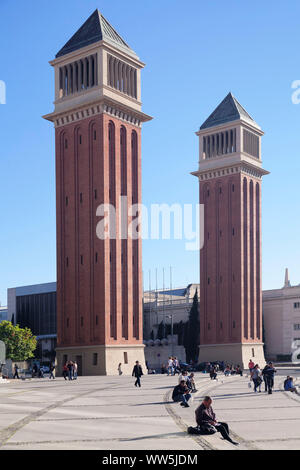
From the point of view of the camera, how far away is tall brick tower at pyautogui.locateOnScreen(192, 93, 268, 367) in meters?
90.8

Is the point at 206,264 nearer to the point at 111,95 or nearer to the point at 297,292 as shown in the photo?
the point at 297,292

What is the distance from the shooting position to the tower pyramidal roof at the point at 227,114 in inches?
3713

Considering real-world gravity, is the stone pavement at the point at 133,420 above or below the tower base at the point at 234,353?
above

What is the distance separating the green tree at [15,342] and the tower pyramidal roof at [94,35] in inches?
1473

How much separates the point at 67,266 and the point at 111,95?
18.1 metres

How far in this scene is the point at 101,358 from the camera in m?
64.1

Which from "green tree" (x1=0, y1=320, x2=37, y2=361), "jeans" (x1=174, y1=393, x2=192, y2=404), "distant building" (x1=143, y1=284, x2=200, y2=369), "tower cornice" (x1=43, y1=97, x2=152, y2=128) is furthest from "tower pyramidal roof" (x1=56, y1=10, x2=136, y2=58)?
"distant building" (x1=143, y1=284, x2=200, y2=369)

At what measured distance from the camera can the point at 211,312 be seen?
93188mm

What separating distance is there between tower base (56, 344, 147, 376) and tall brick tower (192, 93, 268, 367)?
83.3 feet

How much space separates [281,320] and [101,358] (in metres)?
50.0

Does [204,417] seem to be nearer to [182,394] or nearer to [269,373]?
[182,394]

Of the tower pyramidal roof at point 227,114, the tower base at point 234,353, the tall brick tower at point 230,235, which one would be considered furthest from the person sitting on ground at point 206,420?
the tower pyramidal roof at point 227,114

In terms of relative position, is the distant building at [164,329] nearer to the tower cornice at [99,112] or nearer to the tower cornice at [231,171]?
the tower cornice at [231,171]
